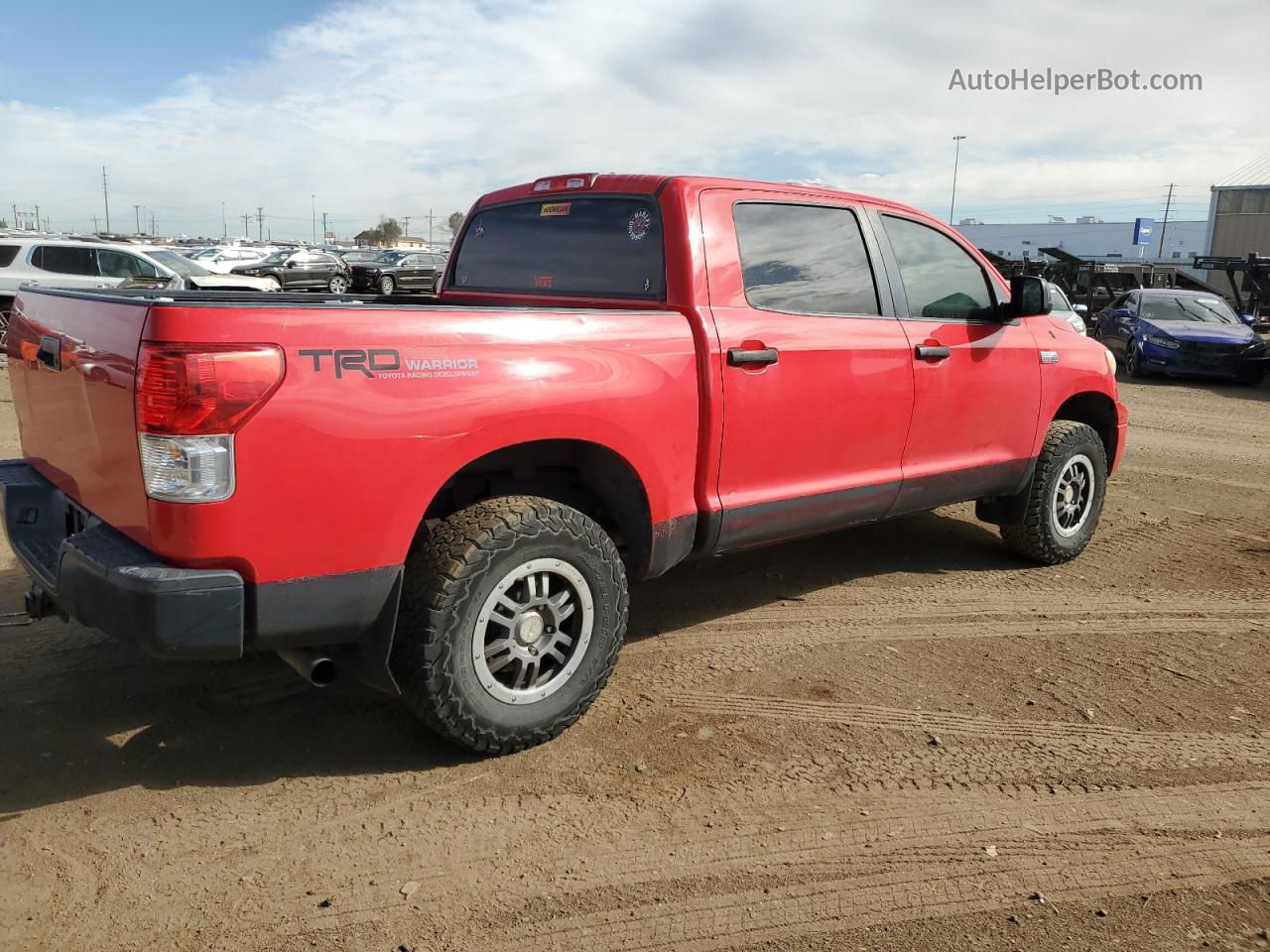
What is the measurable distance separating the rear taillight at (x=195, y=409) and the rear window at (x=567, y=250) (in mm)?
1754

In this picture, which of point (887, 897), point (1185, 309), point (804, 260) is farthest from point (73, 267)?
point (1185, 309)

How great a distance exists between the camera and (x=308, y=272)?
33781mm

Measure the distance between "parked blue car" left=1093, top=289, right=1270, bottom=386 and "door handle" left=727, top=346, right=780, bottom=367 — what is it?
1404 cm

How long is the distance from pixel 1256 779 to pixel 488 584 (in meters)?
2.65

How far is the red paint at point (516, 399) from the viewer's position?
2.83m

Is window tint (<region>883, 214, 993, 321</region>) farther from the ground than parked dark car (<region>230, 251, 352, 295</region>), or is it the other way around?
window tint (<region>883, 214, 993, 321</region>)

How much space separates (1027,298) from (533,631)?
310 centimetres

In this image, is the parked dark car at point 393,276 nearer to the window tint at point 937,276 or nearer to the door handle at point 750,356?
the window tint at point 937,276

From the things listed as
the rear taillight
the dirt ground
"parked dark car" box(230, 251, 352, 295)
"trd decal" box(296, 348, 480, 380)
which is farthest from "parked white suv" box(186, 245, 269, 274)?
the rear taillight

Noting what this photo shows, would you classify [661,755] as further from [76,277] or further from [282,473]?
[76,277]

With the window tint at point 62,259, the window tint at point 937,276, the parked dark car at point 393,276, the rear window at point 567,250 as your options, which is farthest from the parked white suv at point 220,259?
the window tint at point 937,276

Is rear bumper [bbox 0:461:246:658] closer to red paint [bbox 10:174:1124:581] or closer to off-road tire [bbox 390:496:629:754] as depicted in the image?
red paint [bbox 10:174:1124:581]

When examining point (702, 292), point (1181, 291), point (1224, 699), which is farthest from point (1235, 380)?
point (702, 292)

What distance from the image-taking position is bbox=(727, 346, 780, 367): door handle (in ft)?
12.9
